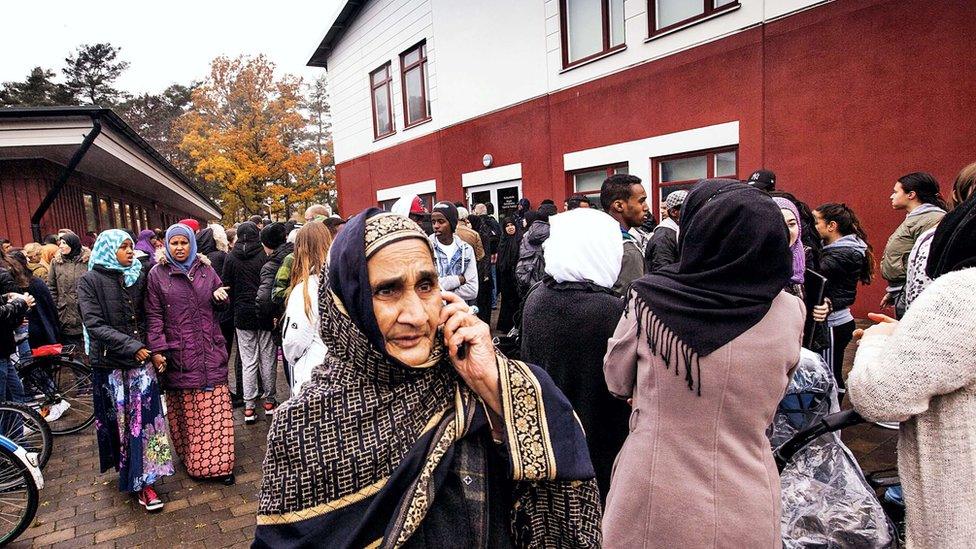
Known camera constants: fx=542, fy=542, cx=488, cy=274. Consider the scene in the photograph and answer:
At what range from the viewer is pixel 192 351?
14.2 ft

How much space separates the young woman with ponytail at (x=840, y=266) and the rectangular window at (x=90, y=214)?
1651 centimetres

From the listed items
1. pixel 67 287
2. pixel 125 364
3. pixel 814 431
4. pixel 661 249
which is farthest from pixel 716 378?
pixel 67 287

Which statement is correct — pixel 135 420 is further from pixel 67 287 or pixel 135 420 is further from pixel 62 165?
pixel 62 165

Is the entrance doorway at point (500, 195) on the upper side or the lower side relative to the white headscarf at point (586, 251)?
upper

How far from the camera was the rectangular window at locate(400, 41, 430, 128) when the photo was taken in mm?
16016

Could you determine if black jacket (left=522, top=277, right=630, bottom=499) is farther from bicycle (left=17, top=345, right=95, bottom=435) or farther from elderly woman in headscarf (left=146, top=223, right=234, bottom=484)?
bicycle (left=17, top=345, right=95, bottom=435)

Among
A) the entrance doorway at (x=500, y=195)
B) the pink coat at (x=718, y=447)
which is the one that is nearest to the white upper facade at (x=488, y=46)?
the entrance doorway at (x=500, y=195)

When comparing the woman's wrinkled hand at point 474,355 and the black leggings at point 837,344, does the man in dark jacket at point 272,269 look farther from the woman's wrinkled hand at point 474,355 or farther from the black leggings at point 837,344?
the black leggings at point 837,344

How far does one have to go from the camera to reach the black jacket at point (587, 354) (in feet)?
8.80

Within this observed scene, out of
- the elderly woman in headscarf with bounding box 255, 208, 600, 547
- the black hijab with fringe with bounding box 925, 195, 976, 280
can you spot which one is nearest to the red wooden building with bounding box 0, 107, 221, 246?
the elderly woman in headscarf with bounding box 255, 208, 600, 547

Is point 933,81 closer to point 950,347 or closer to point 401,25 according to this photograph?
point 950,347

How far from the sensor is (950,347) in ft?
5.53

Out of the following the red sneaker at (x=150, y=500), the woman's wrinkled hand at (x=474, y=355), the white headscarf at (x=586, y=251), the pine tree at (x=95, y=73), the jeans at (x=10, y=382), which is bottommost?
the red sneaker at (x=150, y=500)

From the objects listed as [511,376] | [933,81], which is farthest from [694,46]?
[511,376]
